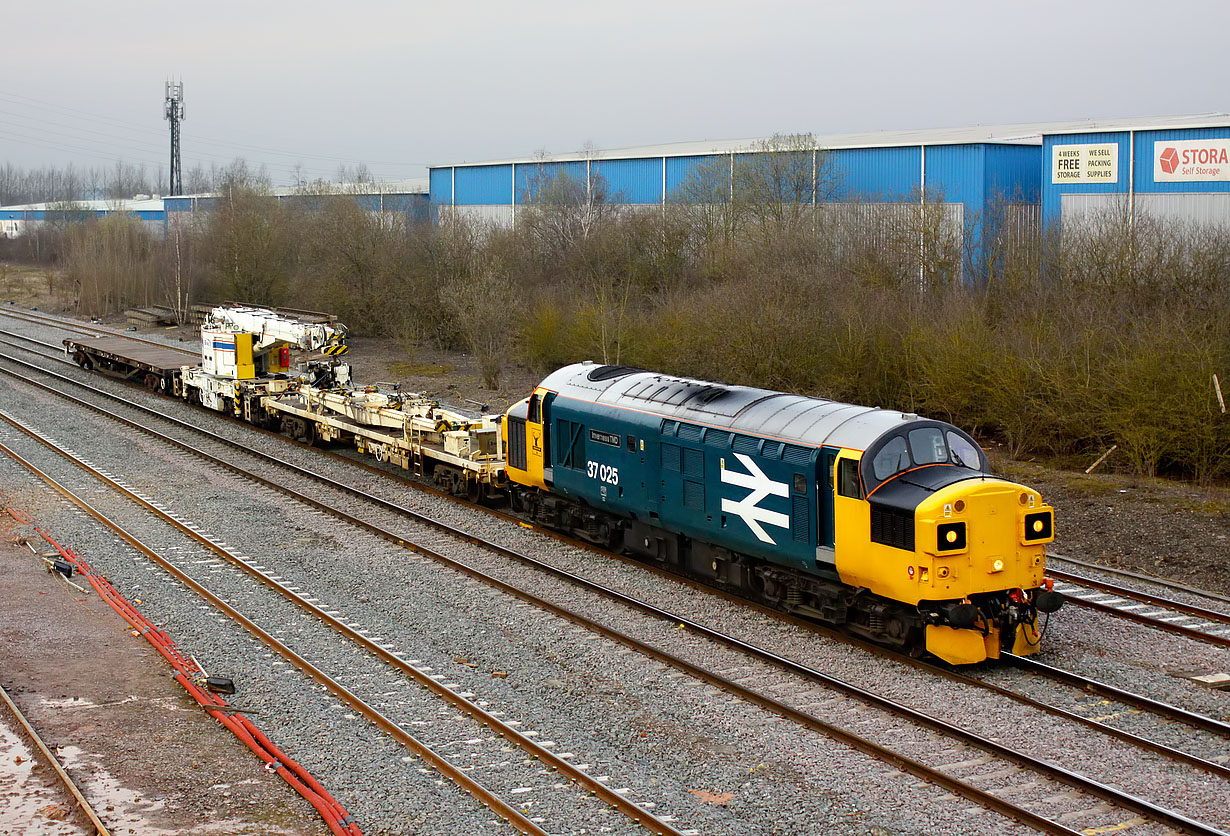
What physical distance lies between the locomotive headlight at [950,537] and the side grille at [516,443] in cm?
924

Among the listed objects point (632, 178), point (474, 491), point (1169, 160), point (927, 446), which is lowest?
point (474, 491)

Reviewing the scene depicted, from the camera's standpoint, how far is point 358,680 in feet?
43.7

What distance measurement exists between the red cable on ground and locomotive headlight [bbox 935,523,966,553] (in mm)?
6805

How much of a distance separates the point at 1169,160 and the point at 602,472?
82.4 ft

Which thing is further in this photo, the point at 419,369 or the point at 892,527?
the point at 419,369

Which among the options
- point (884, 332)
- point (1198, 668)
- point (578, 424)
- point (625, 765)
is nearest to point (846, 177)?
point (884, 332)

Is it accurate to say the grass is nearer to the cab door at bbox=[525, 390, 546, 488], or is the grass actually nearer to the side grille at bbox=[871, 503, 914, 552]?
the cab door at bbox=[525, 390, 546, 488]

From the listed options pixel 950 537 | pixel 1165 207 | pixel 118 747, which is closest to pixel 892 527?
pixel 950 537

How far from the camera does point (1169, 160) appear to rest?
34750 millimetres

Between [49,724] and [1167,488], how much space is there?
19.9 metres

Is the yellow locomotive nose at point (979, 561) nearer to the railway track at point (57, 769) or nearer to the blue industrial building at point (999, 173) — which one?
the railway track at point (57, 769)

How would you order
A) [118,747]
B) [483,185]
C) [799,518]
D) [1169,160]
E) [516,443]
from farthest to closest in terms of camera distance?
1. [483,185]
2. [1169,160]
3. [516,443]
4. [799,518]
5. [118,747]

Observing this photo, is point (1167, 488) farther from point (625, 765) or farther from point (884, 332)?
point (625, 765)

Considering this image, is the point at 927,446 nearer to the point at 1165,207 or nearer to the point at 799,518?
the point at 799,518
